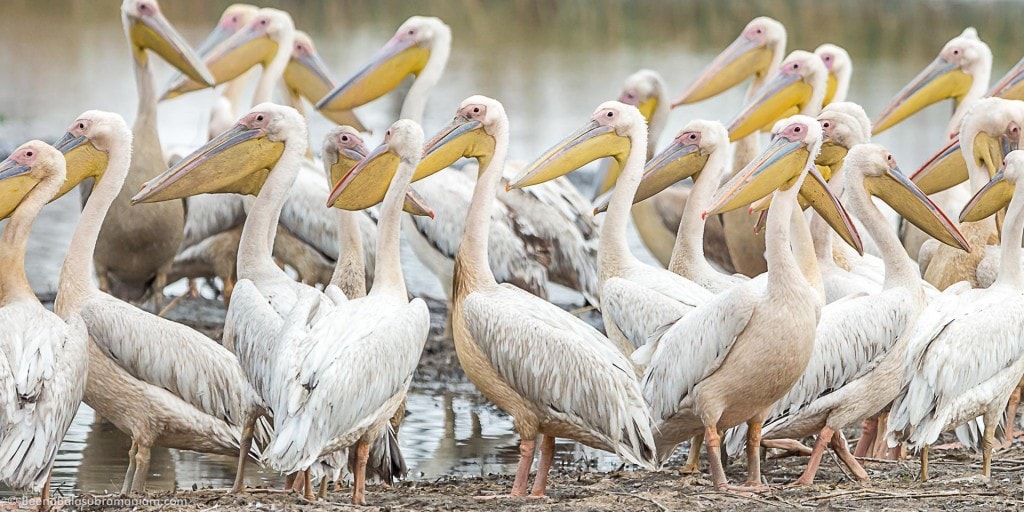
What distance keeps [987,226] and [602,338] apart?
249 cm

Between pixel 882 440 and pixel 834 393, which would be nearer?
pixel 834 393

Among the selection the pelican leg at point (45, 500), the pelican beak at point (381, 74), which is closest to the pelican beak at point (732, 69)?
the pelican beak at point (381, 74)

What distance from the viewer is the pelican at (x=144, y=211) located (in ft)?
27.9

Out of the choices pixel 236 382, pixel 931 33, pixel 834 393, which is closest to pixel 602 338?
pixel 834 393

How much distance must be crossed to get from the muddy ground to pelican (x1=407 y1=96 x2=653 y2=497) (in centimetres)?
20

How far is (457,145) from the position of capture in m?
6.40

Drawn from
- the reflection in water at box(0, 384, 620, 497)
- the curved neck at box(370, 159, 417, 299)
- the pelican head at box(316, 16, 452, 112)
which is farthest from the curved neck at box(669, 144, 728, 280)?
the pelican head at box(316, 16, 452, 112)

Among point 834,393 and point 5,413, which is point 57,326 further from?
point 834,393

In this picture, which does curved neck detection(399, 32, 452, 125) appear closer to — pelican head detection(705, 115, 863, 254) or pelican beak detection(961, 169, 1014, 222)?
pelican head detection(705, 115, 863, 254)

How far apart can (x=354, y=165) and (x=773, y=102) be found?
3120mm

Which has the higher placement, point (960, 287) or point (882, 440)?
point (960, 287)

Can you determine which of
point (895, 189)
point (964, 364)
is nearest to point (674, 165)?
point (895, 189)

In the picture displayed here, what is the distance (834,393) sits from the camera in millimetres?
5961

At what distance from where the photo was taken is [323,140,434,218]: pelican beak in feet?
21.2
